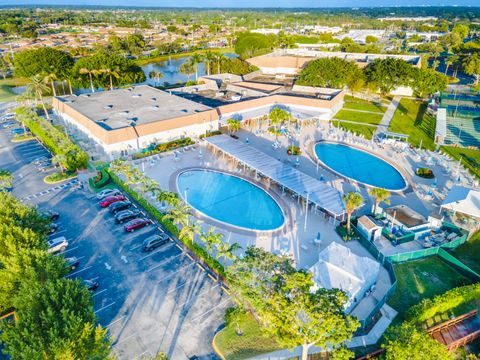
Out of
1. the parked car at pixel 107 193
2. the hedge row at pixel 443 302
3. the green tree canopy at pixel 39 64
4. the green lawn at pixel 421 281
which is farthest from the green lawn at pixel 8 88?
the hedge row at pixel 443 302

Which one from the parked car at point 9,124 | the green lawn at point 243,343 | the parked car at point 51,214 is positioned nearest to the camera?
the green lawn at point 243,343

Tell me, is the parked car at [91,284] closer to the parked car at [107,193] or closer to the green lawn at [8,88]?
the parked car at [107,193]

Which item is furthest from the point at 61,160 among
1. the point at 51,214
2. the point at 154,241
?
the point at 154,241

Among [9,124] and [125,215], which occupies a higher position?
[125,215]

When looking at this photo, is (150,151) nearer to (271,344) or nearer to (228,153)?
(228,153)

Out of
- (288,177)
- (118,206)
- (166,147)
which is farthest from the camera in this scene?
(166,147)

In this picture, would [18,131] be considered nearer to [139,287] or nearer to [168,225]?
[168,225]

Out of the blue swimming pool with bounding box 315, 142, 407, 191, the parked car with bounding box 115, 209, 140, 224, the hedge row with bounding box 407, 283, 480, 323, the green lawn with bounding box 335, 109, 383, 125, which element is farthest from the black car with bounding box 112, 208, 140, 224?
the green lawn with bounding box 335, 109, 383, 125

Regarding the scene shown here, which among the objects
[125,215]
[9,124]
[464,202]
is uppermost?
[464,202]
